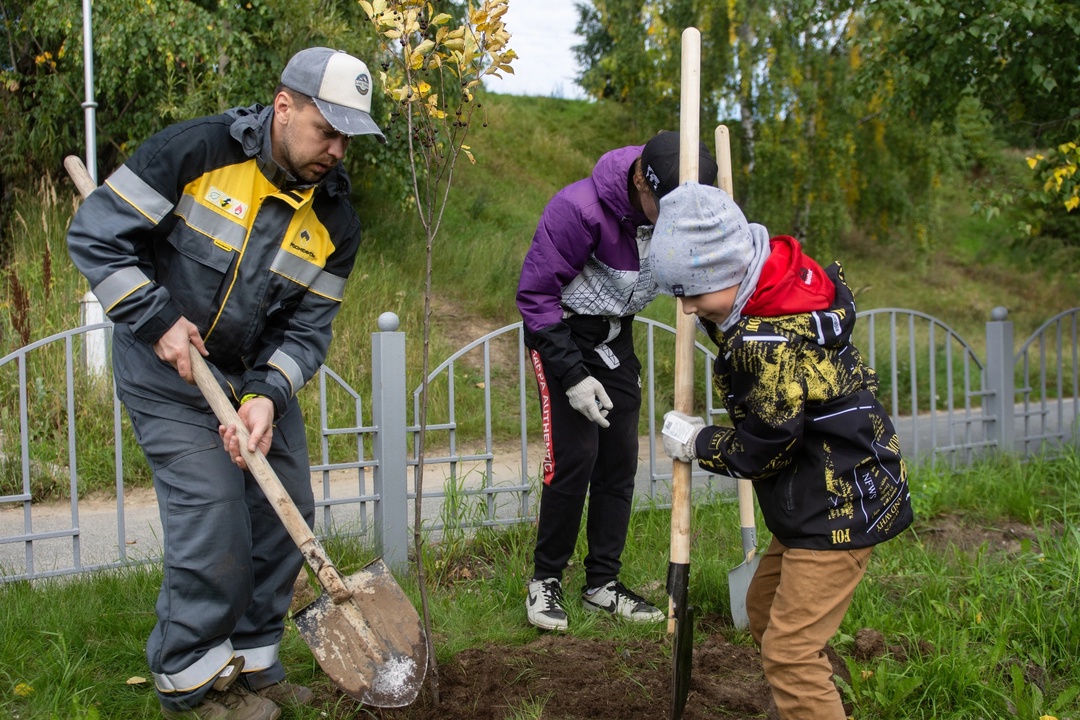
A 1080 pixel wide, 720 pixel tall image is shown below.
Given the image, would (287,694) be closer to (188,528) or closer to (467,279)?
(188,528)

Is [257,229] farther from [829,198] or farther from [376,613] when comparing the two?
[829,198]

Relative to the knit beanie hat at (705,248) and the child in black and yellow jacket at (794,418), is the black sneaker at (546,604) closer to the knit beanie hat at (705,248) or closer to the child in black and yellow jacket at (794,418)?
the child in black and yellow jacket at (794,418)

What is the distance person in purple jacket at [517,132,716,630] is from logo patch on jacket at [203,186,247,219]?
3.45 feet

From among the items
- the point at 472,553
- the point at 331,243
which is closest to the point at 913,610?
the point at 472,553

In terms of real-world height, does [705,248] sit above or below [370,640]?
above

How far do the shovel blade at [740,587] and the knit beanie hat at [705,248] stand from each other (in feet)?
4.29

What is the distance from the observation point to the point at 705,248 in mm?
2277

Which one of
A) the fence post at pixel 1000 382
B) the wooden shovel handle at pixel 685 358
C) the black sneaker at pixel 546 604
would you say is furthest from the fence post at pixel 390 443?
the fence post at pixel 1000 382

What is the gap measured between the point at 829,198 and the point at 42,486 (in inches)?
407

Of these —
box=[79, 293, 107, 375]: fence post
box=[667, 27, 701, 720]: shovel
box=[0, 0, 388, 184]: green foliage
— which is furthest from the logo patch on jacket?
box=[0, 0, 388, 184]: green foliage

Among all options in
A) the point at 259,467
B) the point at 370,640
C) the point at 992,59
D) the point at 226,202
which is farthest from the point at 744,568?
the point at 992,59

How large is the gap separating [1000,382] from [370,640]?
211 inches

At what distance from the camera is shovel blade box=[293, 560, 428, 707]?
8.55ft

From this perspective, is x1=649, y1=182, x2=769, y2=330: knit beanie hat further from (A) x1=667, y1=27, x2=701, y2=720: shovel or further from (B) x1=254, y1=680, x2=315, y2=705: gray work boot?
(B) x1=254, y1=680, x2=315, y2=705: gray work boot
